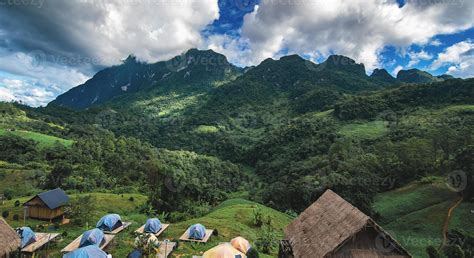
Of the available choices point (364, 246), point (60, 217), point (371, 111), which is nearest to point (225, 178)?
point (371, 111)

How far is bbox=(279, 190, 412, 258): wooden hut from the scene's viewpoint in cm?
1850

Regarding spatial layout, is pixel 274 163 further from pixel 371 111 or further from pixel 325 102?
pixel 325 102

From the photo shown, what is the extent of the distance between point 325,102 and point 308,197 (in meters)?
121

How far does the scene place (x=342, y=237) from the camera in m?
18.7

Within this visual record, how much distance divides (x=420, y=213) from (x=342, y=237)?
3679cm

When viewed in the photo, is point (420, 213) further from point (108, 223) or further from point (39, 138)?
point (39, 138)

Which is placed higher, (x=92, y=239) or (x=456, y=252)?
(x=92, y=239)

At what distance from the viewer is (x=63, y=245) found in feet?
96.9

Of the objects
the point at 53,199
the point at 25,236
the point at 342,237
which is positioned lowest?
the point at 25,236

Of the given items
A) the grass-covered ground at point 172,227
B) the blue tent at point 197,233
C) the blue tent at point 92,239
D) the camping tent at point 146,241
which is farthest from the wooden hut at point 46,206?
the camping tent at point 146,241

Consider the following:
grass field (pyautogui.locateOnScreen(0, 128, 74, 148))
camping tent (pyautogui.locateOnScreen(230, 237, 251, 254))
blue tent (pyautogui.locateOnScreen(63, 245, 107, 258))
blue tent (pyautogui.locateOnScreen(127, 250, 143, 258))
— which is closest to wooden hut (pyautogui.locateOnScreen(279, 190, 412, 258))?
camping tent (pyautogui.locateOnScreen(230, 237, 251, 254))

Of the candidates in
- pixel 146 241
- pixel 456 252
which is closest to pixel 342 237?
pixel 146 241

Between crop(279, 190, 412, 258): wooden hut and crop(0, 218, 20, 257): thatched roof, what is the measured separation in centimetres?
2248

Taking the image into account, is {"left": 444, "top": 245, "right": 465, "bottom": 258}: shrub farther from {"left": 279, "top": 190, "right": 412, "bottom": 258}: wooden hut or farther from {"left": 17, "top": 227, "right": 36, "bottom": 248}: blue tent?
{"left": 17, "top": 227, "right": 36, "bottom": 248}: blue tent
